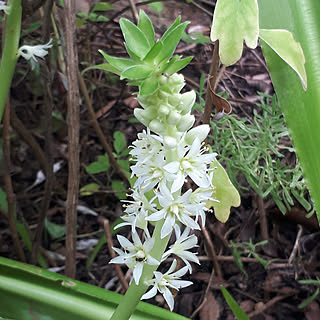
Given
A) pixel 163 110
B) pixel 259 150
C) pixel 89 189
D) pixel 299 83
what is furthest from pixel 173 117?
pixel 89 189

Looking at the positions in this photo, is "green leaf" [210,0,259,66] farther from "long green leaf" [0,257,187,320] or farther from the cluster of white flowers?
"long green leaf" [0,257,187,320]

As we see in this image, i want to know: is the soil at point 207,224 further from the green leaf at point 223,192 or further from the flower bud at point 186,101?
the flower bud at point 186,101

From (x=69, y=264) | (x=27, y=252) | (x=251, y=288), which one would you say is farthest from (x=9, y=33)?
(x=251, y=288)

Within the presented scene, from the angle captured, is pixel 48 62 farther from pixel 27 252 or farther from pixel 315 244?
pixel 315 244

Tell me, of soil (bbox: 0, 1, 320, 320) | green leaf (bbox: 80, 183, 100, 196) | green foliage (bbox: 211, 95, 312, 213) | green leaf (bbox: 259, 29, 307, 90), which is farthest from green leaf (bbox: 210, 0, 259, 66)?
green leaf (bbox: 80, 183, 100, 196)

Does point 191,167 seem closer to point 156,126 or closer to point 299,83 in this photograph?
point 156,126

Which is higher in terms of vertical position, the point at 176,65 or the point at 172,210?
the point at 176,65
